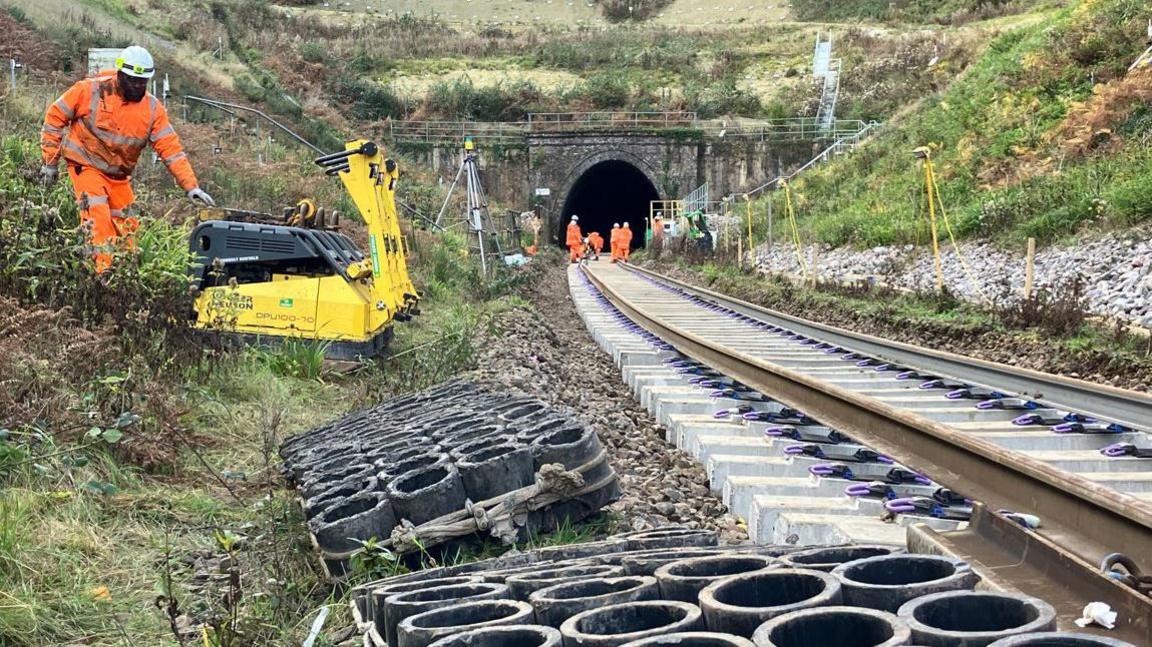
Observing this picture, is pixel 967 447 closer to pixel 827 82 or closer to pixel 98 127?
pixel 98 127

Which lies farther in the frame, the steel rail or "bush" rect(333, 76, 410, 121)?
"bush" rect(333, 76, 410, 121)

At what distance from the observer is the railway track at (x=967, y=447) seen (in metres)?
2.53

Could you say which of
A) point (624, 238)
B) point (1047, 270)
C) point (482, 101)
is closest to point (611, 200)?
point (482, 101)

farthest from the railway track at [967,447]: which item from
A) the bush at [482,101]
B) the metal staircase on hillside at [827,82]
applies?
the bush at [482,101]

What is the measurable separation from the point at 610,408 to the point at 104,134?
3.91 m

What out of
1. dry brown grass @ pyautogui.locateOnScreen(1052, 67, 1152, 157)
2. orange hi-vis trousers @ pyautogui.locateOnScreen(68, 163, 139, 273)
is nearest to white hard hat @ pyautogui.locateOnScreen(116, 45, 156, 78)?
orange hi-vis trousers @ pyautogui.locateOnScreen(68, 163, 139, 273)

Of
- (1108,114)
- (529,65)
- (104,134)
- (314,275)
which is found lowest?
(314,275)

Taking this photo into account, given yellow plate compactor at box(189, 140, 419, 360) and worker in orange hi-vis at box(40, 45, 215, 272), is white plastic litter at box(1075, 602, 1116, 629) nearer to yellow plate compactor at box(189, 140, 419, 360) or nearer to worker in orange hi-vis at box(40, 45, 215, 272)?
yellow plate compactor at box(189, 140, 419, 360)

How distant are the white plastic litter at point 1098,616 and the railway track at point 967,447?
0.03m

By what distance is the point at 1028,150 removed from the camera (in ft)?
50.3

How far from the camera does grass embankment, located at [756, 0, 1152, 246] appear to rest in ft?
39.5

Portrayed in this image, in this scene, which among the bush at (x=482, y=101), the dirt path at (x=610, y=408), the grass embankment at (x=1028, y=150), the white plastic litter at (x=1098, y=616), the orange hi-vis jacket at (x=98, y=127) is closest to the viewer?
the white plastic litter at (x=1098, y=616)

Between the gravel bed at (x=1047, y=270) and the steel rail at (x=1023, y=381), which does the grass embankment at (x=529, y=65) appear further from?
the steel rail at (x=1023, y=381)

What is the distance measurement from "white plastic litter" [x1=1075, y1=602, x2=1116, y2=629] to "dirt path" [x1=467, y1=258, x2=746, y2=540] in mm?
1886
